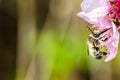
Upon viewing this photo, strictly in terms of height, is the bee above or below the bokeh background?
above

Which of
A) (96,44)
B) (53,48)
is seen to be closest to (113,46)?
(96,44)

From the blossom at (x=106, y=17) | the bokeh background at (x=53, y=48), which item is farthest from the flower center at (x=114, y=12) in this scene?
the bokeh background at (x=53, y=48)

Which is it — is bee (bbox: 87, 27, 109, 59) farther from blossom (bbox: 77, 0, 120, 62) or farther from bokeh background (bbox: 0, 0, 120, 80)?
bokeh background (bbox: 0, 0, 120, 80)

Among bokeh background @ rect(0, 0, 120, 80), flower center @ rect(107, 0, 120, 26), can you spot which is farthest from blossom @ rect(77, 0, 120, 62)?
bokeh background @ rect(0, 0, 120, 80)

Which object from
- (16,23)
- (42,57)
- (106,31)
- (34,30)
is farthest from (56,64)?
(106,31)

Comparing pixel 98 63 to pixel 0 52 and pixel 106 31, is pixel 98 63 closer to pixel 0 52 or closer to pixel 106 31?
pixel 0 52

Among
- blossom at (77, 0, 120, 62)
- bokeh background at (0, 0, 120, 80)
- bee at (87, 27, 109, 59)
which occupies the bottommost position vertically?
bokeh background at (0, 0, 120, 80)
